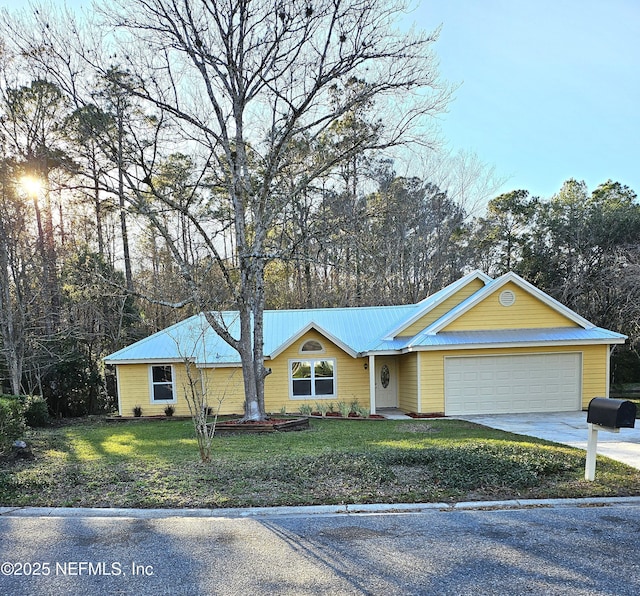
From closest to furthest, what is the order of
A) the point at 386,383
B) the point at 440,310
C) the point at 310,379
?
the point at 310,379, the point at 440,310, the point at 386,383

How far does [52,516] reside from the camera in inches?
211

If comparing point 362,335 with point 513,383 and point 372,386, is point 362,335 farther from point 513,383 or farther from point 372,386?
point 513,383

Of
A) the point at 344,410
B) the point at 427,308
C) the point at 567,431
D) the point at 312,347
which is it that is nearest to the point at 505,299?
the point at 427,308

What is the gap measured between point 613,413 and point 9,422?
31.0 feet

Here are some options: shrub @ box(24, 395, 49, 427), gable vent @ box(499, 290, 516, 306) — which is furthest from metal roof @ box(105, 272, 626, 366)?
shrub @ box(24, 395, 49, 427)

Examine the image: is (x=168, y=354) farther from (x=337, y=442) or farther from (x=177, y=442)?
(x=337, y=442)

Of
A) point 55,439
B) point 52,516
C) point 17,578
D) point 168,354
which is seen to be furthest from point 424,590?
point 168,354

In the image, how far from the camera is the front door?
18016 mm

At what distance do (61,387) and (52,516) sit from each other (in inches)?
611

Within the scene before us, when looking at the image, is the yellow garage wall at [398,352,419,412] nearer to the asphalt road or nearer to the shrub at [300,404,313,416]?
the shrub at [300,404,313,416]

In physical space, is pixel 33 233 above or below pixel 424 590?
above

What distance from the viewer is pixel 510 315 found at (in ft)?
52.6

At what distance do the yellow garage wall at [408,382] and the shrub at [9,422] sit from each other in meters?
10.6

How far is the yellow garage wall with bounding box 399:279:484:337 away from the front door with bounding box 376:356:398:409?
4.52 feet
